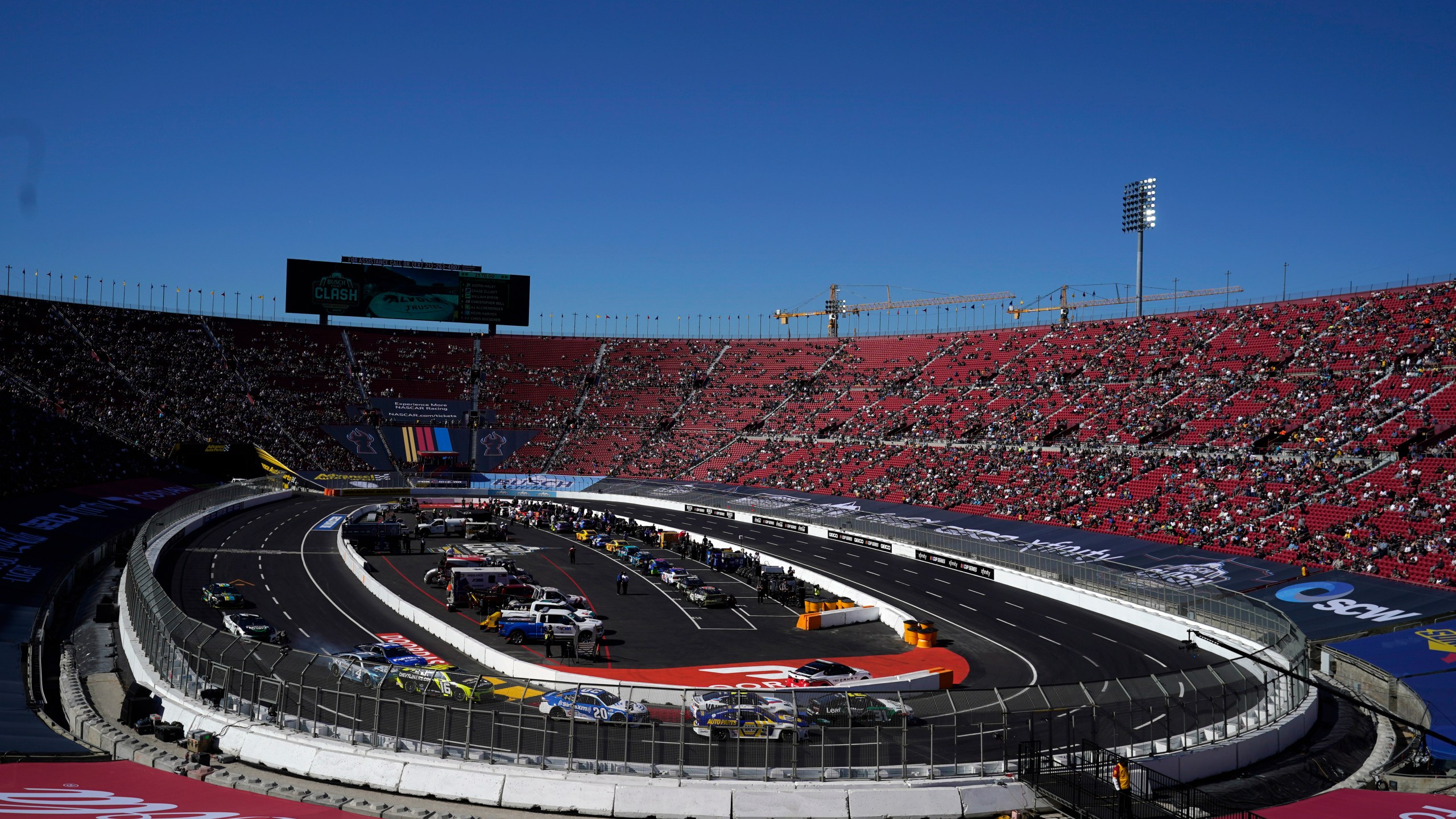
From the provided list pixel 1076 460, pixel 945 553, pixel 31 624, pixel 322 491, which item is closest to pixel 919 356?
pixel 1076 460

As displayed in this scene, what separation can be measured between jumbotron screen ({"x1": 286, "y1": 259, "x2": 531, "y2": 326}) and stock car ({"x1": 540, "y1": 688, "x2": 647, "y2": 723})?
294 feet

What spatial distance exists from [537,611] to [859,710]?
19597 mm

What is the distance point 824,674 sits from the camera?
100ft

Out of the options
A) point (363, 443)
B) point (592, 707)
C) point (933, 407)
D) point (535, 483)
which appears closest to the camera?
point (592, 707)

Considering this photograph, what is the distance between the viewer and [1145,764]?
2122cm

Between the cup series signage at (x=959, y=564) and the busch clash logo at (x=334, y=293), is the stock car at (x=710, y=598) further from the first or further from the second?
the busch clash logo at (x=334, y=293)

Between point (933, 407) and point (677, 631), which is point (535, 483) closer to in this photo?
point (933, 407)

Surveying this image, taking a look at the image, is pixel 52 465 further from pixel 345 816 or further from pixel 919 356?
pixel 919 356

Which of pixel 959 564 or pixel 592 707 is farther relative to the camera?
pixel 959 564

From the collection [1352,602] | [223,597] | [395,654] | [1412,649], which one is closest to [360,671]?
[395,654]

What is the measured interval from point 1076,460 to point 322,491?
62052 millimetres

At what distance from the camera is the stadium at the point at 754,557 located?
783 inches

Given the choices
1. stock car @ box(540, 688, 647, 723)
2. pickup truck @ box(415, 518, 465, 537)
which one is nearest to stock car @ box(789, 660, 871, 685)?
stock car @ box(540, 688, 647, 723)

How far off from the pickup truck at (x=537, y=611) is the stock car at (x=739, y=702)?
14.2 m
